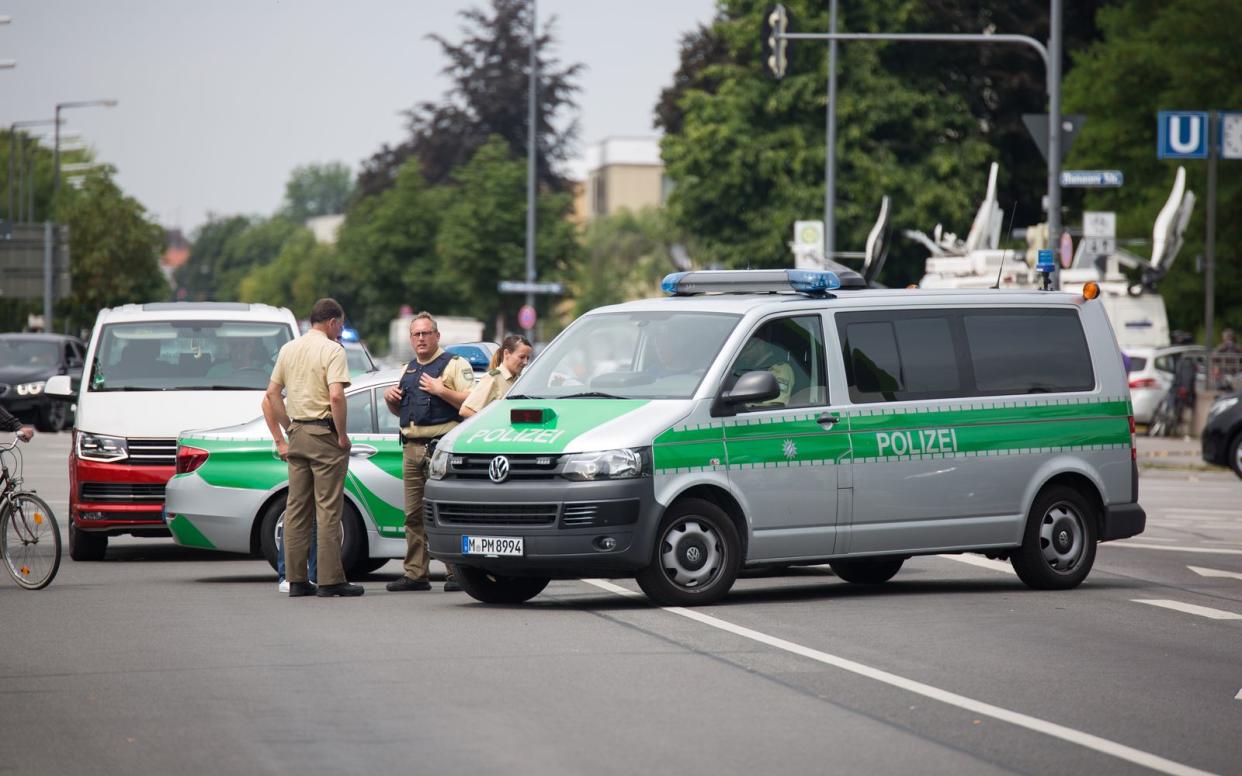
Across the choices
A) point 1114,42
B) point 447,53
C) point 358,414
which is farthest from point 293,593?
point 447,53

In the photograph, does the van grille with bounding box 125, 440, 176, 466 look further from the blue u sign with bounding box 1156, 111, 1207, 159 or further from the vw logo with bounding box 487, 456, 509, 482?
the blue u sign with bounding box 1156, 111, 1207, 159

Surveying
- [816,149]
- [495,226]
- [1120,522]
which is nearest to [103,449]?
[1120,522]

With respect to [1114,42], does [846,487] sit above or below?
below

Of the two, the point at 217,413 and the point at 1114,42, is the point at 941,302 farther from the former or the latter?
the point at 1114,42

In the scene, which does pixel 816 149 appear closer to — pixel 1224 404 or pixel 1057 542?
pixel 1224 404

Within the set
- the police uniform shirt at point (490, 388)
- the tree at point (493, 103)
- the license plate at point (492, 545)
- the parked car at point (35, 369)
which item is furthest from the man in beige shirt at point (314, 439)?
the tree at point (493, 103)

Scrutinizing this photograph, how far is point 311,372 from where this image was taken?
44.8 ft

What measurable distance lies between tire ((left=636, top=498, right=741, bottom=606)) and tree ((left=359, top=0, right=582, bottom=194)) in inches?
2951

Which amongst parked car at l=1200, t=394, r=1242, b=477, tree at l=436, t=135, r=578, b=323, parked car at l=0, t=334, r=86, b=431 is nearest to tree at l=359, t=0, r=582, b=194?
tree at l=436, t=135, r=578, b=323

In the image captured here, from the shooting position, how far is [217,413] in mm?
17047

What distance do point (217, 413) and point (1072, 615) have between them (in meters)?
7.29

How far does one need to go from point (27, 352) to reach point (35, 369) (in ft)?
1.98

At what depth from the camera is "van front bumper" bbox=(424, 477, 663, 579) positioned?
12523 millimetres

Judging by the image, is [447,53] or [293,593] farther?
[447,53]
